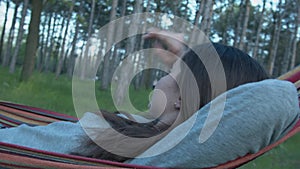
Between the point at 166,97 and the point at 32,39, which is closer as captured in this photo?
the point at 166,97

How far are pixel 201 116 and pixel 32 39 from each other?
24.3 feet

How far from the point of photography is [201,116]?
1.08 metres

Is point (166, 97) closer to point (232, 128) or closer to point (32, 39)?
point (232, 128)

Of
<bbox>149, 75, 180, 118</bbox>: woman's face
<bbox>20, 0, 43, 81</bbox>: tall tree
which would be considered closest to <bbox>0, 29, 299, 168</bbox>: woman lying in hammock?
<bbox>149, 75, 180, 118</bbox>: woman's face

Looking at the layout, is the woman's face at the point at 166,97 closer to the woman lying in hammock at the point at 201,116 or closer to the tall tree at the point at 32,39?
the woman lying in hammock at the point at 201,116

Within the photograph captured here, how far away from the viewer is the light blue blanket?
1.03 metres

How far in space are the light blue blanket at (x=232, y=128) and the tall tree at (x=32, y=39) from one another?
725 centimetres

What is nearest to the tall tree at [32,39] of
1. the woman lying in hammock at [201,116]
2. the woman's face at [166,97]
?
the woman lying in hammock at [201,116]

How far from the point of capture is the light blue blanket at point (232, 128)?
1.03 meters

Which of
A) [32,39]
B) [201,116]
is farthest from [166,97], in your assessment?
[32,39]

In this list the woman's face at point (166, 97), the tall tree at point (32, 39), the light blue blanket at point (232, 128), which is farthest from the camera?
the tall tree at point (32, 39)

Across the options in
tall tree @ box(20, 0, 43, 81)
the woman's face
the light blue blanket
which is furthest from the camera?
tall tree @ box(20, 0, 43, 81)

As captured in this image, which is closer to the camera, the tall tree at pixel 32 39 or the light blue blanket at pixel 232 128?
the light blue blanket at pixel 232 128

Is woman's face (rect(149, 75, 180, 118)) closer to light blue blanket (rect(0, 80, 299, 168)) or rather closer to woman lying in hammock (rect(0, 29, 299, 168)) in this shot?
woman lying in hammock (rect(0, 29, 299, 168))
